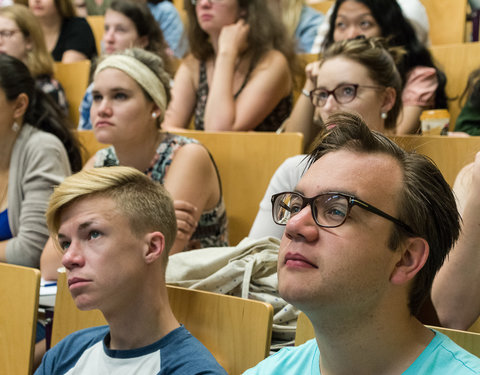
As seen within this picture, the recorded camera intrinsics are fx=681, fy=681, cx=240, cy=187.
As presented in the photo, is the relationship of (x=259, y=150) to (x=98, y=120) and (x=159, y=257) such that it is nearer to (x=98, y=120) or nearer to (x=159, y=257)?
(x=98, y=120)

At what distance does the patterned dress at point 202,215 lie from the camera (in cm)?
210

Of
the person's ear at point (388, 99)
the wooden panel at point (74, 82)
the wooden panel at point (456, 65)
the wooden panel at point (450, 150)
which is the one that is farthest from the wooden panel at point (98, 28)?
the wooden panel at point (450, 150)

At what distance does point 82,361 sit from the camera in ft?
4.57

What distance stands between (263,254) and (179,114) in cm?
148

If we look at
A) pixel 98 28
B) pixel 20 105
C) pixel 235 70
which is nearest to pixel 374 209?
pixel 20 105

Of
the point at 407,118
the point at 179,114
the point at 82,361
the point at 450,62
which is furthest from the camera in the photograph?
the point at 179,114

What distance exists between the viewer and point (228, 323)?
1305 mm

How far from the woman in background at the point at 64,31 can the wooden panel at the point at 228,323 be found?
2.59 metres

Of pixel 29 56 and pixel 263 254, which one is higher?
pixel 29 56

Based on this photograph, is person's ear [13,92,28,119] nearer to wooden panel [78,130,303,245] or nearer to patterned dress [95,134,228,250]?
patterned dress [95,134,228,250]

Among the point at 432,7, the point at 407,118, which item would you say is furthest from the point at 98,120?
the point at 432,7

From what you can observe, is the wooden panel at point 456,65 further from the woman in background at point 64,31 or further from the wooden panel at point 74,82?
the woman in background at point 64,31

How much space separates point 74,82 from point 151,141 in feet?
4.34

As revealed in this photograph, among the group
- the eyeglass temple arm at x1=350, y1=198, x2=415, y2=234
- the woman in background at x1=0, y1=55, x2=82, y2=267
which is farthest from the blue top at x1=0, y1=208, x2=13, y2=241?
the eyeglass temple arm at x1=350, y1=198, x2=415, y2=234
